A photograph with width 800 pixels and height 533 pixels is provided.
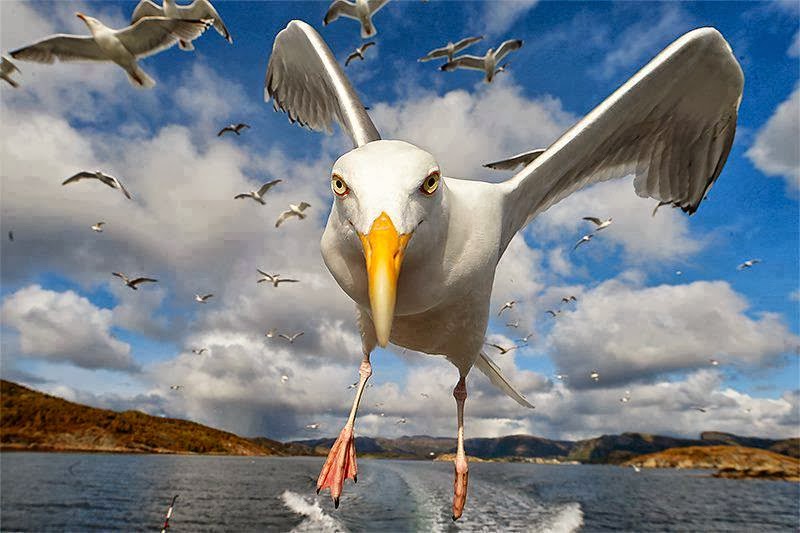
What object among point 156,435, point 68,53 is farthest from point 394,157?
point 156,435

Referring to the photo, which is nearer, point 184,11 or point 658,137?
point 658,137

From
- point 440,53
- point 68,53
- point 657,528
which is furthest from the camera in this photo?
point 657,528

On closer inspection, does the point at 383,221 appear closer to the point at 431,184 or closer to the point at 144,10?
the point at 431,184

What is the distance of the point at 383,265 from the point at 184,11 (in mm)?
11756

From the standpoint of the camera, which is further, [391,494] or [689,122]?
[391,494]

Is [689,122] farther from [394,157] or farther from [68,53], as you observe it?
[68,53]

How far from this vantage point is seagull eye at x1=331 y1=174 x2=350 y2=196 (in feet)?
6.55

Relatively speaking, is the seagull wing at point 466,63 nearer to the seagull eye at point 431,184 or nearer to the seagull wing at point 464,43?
the seagull wing at point 464,43

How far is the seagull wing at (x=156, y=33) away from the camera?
930 cm

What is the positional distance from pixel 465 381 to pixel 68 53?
1016 cm

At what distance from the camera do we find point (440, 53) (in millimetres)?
12477

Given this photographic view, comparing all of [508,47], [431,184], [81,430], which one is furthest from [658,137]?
[81,430]

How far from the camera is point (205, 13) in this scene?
36.7 ft

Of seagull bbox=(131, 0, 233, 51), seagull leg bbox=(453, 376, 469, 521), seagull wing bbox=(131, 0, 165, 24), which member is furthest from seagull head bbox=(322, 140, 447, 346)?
seagull wing bbox=(131, 0, 165, 24)
